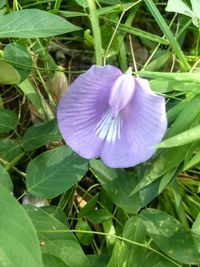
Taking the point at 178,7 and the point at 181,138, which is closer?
the point at 181,138

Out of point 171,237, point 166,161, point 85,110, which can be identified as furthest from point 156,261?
point 85,110

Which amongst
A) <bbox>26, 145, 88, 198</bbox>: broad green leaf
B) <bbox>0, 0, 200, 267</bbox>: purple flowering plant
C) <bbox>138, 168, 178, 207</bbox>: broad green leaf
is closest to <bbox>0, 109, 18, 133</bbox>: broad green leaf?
<bbox>0, 0, 200, 267</bbox>: purple flowering plant

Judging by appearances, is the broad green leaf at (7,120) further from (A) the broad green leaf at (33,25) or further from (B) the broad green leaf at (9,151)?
(A) the broad green leaf at (33,25)

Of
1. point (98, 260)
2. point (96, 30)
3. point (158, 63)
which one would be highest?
→ point (96, 30)

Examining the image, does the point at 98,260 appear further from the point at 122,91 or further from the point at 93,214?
the point at 122,91

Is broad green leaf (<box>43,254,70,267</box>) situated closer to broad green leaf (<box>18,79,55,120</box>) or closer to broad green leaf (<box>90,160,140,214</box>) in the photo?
broad green leaf (<box>90,160,140,214</box>)

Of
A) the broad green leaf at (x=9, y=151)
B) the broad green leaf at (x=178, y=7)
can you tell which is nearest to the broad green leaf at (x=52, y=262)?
the broad green leaf at (x=9, y=151)

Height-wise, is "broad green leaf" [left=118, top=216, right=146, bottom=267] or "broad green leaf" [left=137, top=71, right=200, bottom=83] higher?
"broad green leaf" [left=137, top=71, right=200, bottom=83]
